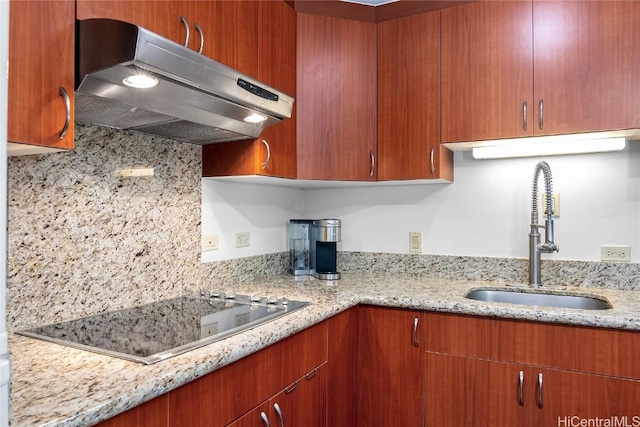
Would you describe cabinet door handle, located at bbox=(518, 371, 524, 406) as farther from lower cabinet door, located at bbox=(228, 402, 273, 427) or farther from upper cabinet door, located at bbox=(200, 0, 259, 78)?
upper cabinet door, located at bbox=(200, 0, 259, 78)

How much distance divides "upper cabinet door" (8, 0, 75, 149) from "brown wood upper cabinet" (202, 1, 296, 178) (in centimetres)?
74

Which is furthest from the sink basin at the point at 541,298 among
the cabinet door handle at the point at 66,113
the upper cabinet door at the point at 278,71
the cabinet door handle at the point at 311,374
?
the cabinet door handle at the point at 66,113

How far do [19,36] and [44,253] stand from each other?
650 millimetres

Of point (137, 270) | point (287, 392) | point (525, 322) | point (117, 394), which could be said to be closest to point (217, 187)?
point (137, 270)

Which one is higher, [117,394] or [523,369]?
[117,394]

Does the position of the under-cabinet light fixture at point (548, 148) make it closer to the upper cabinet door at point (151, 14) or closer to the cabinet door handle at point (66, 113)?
the upper cabinet door at point (151, 14)

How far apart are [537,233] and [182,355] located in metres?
1.68

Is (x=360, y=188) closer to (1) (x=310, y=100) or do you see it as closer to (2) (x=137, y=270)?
(1) (x=310, y=100)

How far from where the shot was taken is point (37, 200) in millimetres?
1316

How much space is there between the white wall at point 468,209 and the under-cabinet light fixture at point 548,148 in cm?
8

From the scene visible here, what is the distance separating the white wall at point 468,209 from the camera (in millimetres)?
1994

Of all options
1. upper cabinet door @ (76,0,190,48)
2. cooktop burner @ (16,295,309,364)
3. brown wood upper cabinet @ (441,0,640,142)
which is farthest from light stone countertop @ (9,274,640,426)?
upper cabinet door @ (76,0,190,48)

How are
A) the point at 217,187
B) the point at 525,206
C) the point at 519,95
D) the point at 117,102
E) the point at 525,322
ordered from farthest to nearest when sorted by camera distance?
1. the point at 525,206
2. the point at 217,187
3. the point at 519,95
4. the point at 525,322
5. the point at 117,102

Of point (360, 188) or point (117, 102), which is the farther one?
point (360, 188)
